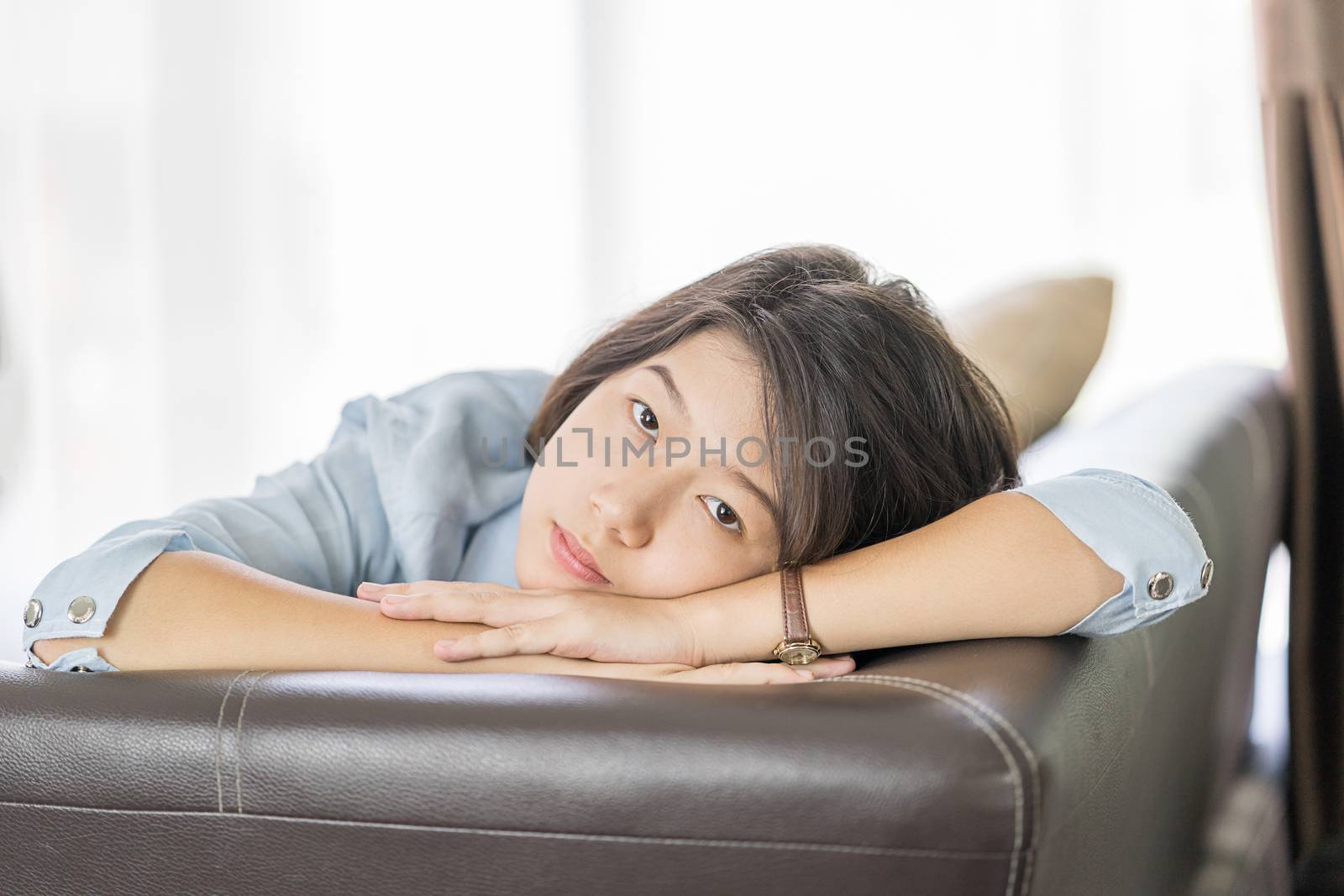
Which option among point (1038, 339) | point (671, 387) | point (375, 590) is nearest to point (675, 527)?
point (671, 387)

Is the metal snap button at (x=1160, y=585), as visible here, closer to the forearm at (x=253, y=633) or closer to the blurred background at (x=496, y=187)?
the forearm at (x=253, y=633)

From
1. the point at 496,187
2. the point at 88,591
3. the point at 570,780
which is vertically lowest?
the point at 570,780

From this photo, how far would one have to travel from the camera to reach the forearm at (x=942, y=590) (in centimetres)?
89

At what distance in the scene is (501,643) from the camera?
3.01 feet

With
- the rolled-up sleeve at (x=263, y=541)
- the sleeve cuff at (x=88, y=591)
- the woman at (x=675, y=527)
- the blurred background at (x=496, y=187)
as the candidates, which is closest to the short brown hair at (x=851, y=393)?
the woman at (x=675, y=527)

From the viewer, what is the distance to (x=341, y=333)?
3207 millimetres

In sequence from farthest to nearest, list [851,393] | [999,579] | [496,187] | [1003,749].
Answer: [496,187] → [851,393] → [999,579] → [1003,749]

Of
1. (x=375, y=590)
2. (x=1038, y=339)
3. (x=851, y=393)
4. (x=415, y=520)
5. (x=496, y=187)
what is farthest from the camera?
(x=496, y=187)

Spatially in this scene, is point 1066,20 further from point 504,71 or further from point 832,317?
point 832,317

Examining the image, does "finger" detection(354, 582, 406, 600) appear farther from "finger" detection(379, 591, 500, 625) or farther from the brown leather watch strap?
the brown leather watch strap

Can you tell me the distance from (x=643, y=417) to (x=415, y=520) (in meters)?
0.30

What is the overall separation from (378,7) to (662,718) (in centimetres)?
290

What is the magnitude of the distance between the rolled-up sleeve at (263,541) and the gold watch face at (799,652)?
49 centimetres

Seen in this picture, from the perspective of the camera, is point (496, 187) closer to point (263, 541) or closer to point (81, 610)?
point (263, 541)
